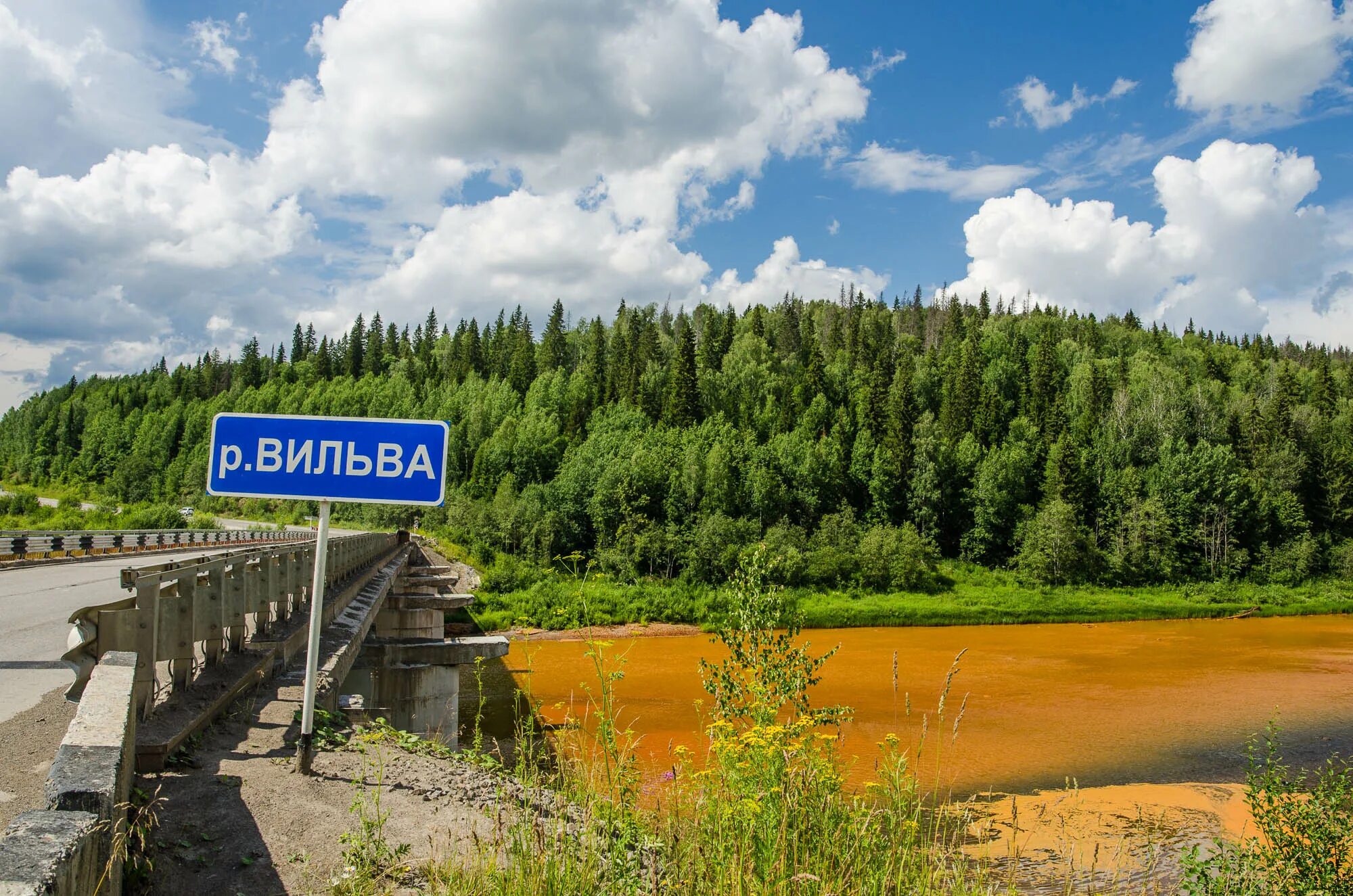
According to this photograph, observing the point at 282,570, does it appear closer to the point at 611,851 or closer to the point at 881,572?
the point at 611,851

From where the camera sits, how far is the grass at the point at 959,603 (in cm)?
4728

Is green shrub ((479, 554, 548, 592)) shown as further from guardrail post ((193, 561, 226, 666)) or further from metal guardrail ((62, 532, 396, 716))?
guardrail post ((193, 561, 226, 666))

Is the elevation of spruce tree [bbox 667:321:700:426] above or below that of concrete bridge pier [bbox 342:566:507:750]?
above

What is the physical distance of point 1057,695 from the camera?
94.3ft

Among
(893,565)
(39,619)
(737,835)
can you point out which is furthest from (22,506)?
(737,835)

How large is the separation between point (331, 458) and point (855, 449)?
3054 inches

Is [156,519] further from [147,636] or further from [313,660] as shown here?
[313,660]

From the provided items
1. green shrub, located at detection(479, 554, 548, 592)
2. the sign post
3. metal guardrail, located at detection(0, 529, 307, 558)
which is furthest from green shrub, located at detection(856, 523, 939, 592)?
the sign post

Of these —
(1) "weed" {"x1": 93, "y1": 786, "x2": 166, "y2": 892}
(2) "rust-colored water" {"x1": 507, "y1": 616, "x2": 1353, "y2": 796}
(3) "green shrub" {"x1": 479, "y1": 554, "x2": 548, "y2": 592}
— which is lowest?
(2) "rust-colored water" {"x1": 507, "y1": 616, "x2": 1353, "y2": 796}

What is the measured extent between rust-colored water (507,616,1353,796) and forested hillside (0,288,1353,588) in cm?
1722

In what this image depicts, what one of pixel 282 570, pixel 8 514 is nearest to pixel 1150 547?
pixel 282 570

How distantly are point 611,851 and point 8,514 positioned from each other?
54793 millimetres

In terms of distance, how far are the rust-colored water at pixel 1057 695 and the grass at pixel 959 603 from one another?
3947 mm

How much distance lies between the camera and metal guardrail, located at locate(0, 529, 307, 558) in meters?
27.0
